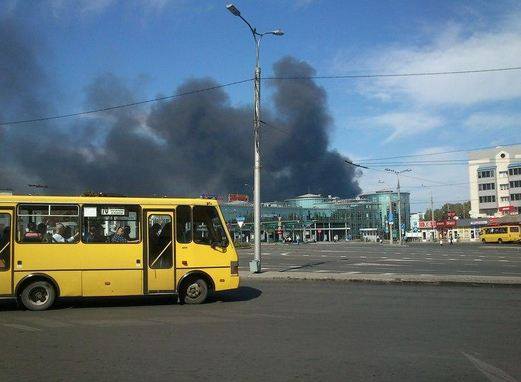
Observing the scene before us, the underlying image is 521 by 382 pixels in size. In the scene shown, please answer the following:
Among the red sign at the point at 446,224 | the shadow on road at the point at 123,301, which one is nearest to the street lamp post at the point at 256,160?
the shadow on road at the point at 123,301

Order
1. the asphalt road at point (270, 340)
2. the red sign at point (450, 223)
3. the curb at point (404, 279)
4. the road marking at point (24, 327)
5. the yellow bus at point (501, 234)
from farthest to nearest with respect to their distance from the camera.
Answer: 1. the red sign at point (450, 223)
2. the yellow bus at point (501, 234)
3. the curb at point (404, 279)
4. the road marking at point (24, 327)
5. the asphalt road at point (270, 340)

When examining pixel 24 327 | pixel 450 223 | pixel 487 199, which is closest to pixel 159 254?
pixel 24 327

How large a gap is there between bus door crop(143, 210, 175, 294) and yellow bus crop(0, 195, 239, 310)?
2 cm

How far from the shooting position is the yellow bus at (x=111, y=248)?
480 inches

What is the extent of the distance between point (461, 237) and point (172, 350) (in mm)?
113093

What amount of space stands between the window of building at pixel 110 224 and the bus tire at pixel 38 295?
1346 mm

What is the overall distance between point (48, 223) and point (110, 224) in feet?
4.56

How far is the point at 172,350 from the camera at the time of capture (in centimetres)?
Answer: 793

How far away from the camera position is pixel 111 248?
12695mm

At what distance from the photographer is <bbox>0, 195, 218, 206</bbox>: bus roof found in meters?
12.3

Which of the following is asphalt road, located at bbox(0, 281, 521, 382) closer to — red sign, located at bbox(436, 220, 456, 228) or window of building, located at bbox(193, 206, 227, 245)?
window of building, located at bbox(193, 206, 227, 245)

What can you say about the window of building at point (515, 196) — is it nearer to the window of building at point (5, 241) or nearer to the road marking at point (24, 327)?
the window of building at point (5, 241)

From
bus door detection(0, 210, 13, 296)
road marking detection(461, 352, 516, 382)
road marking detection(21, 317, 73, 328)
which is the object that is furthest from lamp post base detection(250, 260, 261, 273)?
road marking detection(461, 352, 516, 382)

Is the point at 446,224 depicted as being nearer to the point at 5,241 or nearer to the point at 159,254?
the point at 159,254
